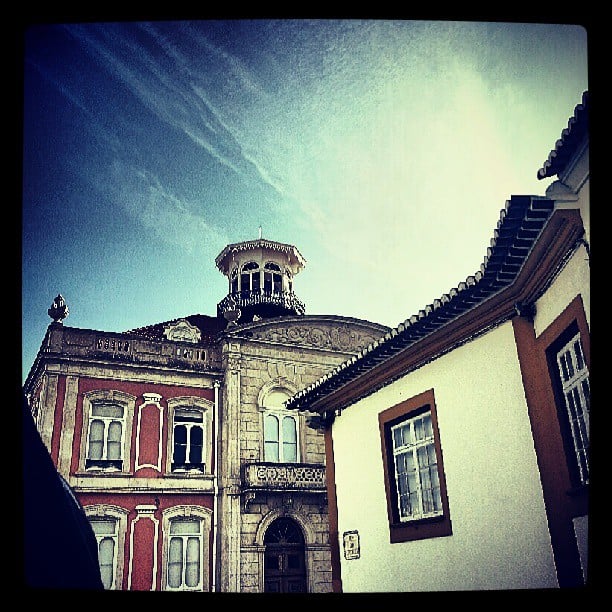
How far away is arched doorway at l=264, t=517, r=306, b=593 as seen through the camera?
11211mm

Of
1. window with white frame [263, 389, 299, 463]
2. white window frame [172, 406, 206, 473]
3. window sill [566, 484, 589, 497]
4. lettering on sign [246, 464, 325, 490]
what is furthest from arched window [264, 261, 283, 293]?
window sill [566, 484, 589, 497]

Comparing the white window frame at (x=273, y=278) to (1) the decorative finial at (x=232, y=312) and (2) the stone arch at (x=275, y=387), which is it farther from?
(2) the stone arch at (x=275, y=387)

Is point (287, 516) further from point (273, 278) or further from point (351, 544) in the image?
point (273, 278)

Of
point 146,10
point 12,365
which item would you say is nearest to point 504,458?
point 12,365

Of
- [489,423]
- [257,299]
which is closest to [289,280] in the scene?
[257,299]

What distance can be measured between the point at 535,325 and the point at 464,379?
3.55ft

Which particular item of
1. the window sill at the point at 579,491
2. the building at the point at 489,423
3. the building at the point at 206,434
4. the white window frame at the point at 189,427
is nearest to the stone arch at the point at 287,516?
the building at the point at 206,434

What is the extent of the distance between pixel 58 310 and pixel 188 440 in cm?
432

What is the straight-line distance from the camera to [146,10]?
4855 mm

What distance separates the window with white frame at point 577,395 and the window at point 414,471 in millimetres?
1723

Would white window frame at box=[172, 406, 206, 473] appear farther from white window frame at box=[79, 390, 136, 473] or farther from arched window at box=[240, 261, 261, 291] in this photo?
arched window at box=[240, 261, 261, 291]

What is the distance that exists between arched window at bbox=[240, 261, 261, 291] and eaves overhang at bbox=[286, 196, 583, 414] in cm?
556

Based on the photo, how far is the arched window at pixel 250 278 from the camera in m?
13.6

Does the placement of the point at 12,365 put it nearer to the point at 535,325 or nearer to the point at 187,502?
the point at 535,325
